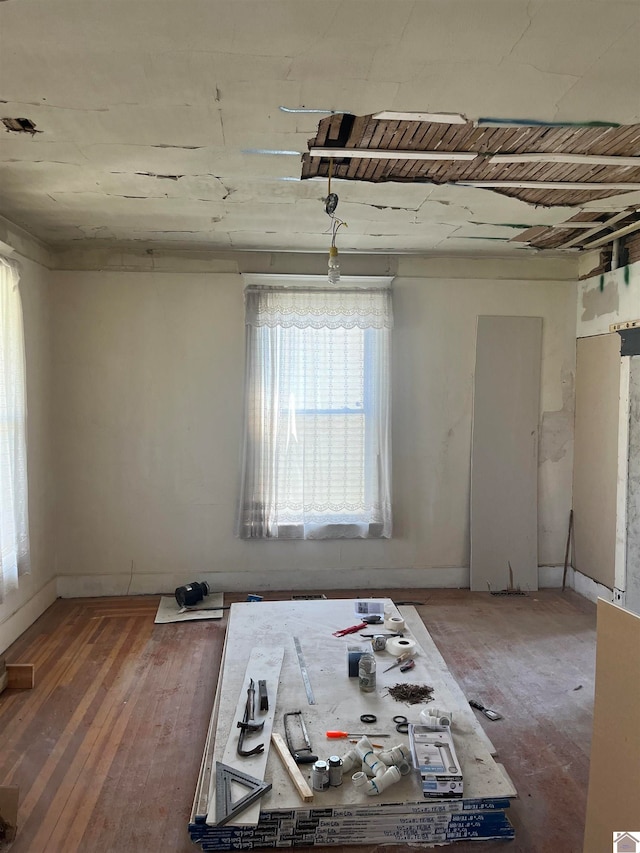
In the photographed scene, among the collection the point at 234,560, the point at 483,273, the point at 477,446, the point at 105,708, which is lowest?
the point at 105,708

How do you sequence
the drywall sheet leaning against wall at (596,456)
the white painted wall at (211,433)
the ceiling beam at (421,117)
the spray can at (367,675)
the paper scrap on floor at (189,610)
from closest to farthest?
the ceiling beam at (421,117) → the spray can at (367,675) → the paper scrap on floor at (189,610) → the drywall sheet leaning against wall at (596,456) → the white painted wall at (211,433)

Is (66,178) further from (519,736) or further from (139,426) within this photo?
(519,736)

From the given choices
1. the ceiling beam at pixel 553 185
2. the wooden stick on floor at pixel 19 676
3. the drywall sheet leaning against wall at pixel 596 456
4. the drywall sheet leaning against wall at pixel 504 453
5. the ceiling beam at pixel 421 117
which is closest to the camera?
the ceiling beam at pixel 421 117

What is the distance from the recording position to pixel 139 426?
5.03 m

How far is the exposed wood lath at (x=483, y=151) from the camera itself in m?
2.62

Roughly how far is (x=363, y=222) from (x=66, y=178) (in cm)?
192

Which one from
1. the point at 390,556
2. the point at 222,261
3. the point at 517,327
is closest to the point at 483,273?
the point at 517,327

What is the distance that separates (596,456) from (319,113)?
370cm

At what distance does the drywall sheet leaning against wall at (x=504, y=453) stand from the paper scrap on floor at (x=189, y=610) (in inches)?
87.3

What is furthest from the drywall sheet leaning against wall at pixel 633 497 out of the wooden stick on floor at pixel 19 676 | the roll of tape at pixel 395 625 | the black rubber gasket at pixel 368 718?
the wooden stick on floor at pixel 19 676

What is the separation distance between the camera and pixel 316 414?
5.03 m

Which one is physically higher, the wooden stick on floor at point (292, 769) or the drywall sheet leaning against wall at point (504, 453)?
the drywall sheet leaning against wall at point (504, 453)

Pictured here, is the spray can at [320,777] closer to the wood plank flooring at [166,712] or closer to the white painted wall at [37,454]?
the wood plank flooring at [166,712]

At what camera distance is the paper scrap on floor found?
4.51 m
